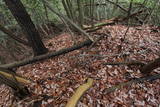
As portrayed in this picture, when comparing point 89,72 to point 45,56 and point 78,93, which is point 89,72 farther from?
point 45,56

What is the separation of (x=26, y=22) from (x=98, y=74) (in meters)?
3.20

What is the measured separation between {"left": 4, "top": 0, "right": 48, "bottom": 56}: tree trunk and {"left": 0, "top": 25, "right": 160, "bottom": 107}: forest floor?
0.66 meters

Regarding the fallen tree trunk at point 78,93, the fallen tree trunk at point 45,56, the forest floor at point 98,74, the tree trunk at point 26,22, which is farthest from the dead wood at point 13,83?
the tree trunk at point 26,22

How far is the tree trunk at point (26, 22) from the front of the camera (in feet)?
15.3

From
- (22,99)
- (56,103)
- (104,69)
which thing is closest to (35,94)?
(22,99)

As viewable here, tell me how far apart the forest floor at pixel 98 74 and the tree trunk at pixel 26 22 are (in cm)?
66

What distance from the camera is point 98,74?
4234 mm

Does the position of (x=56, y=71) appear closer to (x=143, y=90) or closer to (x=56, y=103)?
(x=56, y=103)

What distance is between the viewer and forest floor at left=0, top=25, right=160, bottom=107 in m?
3.60

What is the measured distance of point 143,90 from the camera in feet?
12.1

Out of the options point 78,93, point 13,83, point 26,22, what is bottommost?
point 78,93

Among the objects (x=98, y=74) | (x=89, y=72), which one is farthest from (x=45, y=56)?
(x=98, y=74)

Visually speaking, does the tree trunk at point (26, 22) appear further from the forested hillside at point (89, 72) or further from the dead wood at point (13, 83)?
the dead wood at point (13, 83)

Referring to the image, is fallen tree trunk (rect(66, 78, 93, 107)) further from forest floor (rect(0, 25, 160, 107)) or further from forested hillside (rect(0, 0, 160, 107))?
forest floor (rect(0, 25, 160, 107))
